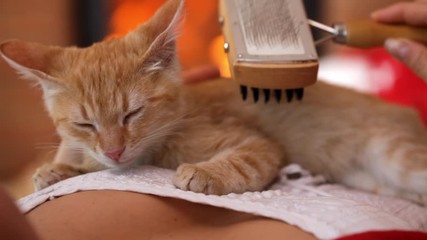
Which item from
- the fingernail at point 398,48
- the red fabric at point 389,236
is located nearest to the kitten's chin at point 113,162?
the red fabric at point 389,236

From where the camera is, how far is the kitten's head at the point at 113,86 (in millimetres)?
1073

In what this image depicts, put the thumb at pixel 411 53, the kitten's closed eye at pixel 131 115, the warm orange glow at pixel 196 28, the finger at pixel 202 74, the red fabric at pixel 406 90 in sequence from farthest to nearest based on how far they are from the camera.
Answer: the warm orange glow at pixel 196 28 → the red fabric at pixel 406 90 → the finger at pixel 202 74 → the thumb at pixel 411 53 → the kitten's closed eye at pixel 131 115

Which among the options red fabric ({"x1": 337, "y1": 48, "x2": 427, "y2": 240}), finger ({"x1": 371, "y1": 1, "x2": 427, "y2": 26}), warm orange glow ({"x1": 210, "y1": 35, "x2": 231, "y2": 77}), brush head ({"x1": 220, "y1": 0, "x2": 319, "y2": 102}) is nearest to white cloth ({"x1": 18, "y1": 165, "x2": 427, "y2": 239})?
brush head ({"x1": 220, "y1": 0, "x2": 319, "y2": 102})

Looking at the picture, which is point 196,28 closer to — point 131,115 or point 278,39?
point 278,39

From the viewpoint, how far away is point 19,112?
2791mm

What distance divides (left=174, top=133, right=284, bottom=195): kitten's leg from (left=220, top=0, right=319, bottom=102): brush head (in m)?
0.12

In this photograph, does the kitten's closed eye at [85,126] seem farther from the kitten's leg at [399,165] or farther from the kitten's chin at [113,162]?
the kitten's leg at [399,165]

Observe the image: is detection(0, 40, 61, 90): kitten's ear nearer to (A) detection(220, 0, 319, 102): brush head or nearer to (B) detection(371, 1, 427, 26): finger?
(A) detection(220, 0, 319, 102): brush head

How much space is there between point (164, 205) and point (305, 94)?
0.61m

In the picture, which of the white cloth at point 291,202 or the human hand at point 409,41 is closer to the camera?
the white cloth at point 291,202

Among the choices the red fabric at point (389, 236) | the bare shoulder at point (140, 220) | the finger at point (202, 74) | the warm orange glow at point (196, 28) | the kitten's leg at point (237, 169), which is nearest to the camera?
the red fabric at point (389, 236)

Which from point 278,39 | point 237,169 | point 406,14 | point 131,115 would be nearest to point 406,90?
point 406,14

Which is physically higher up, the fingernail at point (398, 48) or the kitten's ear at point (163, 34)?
→ the kitten's ear at point (163, 34)

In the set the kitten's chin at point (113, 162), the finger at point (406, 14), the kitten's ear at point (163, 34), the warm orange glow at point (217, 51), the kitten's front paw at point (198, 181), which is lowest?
the warm orange glow at point (217, 51)
